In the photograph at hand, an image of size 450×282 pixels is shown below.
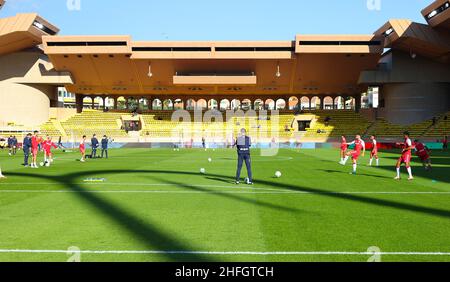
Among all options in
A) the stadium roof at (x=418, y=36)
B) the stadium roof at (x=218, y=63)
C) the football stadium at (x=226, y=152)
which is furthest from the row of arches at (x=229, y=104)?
the stadium roof at (x=418, y=36)

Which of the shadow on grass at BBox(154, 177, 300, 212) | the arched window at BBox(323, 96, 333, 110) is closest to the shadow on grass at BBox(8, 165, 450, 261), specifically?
the shadow on grass at BBox(154, 177, 300, 212)

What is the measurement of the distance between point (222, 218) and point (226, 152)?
3280cm

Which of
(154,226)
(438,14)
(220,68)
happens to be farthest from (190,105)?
(154,226)

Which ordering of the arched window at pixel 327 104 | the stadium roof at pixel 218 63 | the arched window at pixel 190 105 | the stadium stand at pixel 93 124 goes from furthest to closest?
1. the arched window at pixel 327 104
2. the arched window at pixel 190 105
3. the stadium stand at pixel 93 124
4. the stadium roof at pixel 218 63

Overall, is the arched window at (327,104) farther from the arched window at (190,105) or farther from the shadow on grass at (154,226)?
the shadow on grass at (154,226)

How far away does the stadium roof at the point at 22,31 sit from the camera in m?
53.9

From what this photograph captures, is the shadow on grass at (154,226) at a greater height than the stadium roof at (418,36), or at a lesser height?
lesser

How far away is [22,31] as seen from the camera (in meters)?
54.1

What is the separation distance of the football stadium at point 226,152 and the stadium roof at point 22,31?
0.22 meters

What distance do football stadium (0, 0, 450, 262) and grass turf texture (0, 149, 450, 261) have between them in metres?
0.05

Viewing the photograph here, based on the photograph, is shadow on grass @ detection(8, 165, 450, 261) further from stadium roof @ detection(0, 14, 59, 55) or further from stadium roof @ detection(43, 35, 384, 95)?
stadium roof @ detection(43, 35, 384, 95)

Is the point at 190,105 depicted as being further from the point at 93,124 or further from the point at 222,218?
the point at 222,218
